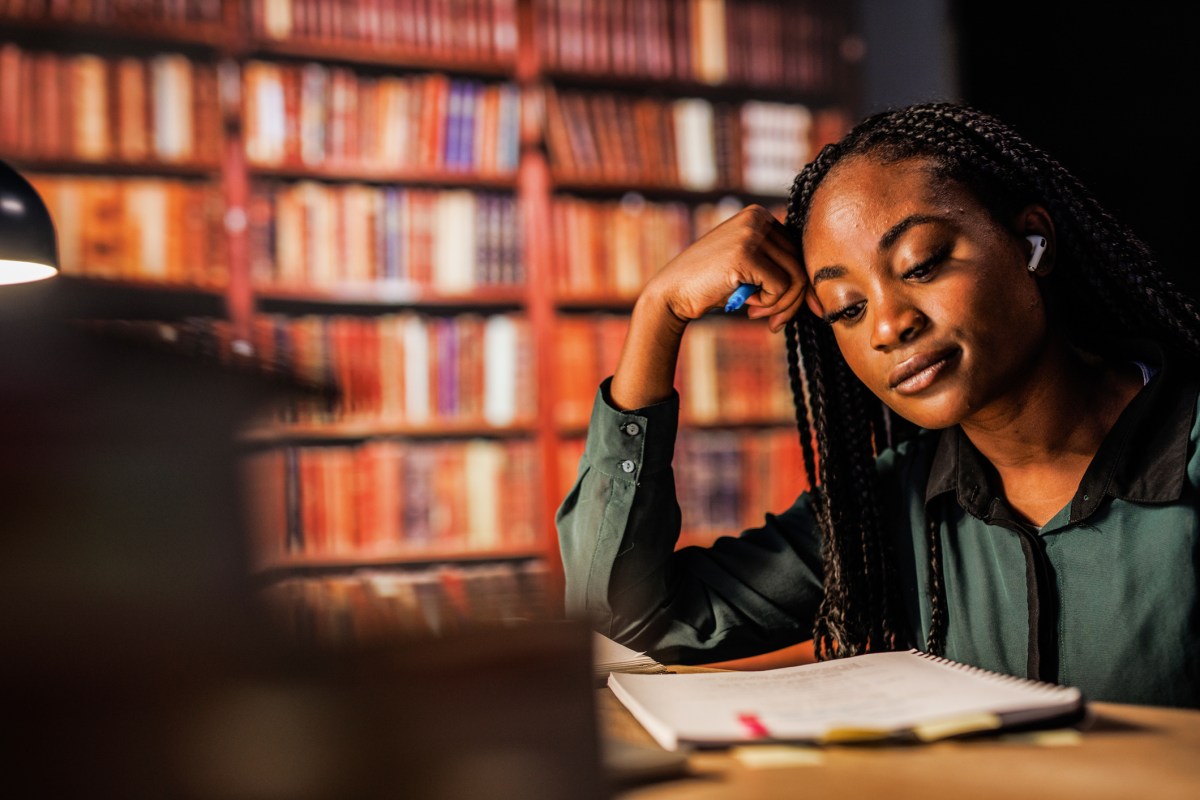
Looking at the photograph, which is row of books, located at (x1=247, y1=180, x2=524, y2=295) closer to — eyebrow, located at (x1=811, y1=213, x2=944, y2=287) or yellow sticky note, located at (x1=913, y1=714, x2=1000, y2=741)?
eyebrow, located at (x1=811, y1=213, x2=944, y2=287)

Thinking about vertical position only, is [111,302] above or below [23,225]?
below

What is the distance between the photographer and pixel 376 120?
232 cm

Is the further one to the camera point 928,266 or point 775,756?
point 928,266

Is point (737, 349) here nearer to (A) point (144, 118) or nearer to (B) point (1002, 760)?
(A) point (144, 118)

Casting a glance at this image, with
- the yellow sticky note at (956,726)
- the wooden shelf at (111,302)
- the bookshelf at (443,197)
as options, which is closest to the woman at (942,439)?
the yellow sticky note at (956,726)

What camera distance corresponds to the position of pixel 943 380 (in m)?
0.89

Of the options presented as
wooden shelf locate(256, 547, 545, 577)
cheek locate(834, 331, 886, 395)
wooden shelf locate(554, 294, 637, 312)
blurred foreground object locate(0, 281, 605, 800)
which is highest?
wooden shelf locate(554, 294, 637, 312)

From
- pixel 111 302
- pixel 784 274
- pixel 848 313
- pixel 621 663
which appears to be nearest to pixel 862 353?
pixel 848 313

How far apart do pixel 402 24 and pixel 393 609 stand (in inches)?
90.5

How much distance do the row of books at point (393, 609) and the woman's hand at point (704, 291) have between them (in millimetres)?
683

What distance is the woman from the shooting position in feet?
2.85

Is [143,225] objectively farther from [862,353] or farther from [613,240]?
[862,353]

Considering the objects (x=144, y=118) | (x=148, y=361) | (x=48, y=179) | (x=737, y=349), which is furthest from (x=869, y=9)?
(x=148, y=361)

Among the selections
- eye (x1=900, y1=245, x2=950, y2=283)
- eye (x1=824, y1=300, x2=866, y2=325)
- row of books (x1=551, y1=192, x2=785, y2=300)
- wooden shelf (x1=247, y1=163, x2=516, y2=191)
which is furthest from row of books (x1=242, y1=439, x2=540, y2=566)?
eye (x1=900, y1=245, x2=950, y2=283)
